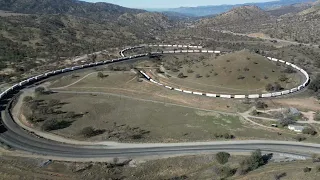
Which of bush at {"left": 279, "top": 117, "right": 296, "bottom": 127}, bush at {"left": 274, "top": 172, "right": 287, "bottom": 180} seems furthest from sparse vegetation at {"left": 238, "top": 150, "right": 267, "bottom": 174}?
A: bush at {"left": 279, "top": 117, "right": 296, "bottom": 127}

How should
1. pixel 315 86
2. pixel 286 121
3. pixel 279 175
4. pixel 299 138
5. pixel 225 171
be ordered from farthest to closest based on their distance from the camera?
1. pixel 315 86
2. pixel 286 121
3. pixel 299 138
4. pixel 225 171
5. pixel 279 175

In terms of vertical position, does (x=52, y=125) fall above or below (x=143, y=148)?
above

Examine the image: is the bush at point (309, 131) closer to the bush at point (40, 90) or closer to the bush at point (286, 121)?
the bush at point (286, 121)

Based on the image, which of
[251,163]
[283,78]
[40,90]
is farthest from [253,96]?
[40,90]

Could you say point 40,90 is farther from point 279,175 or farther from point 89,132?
point 279,175

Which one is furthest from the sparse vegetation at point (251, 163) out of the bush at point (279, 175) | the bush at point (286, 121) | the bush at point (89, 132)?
the bush at point (89, 132)

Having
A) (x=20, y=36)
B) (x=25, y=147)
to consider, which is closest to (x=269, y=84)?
(x=25, y=147)

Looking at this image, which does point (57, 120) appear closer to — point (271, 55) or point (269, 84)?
point (269, 84)
